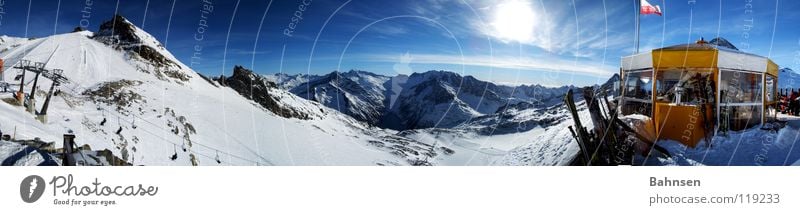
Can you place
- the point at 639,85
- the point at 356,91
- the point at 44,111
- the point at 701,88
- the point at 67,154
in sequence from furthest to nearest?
the point at 639,85 < the point at 356,91 < the point at 701,88 < the point at 44,111 < the point at 67,154

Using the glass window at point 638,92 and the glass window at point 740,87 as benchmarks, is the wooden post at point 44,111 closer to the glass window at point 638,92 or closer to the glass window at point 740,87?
the glass window at point 638,92

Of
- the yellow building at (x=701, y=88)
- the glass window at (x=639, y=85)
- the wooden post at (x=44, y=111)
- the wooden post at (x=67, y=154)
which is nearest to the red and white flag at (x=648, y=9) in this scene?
the yellow building at (x=701, y=88)

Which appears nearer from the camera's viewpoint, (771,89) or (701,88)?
(701,88)

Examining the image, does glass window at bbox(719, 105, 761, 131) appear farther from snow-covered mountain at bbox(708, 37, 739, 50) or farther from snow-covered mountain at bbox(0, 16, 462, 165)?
snow-covered mountain at bbox(0, 16, 462, 165)

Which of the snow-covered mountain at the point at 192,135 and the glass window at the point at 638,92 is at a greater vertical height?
the glass window at the point at 638,92

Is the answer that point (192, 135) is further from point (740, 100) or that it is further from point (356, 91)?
point (740, 100)

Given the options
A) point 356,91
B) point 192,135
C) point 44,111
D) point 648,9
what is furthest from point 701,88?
point 44,111

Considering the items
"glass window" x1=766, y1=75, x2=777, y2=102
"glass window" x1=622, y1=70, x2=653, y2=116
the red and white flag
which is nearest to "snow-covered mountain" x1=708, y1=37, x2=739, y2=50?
"glass window" x1=622, y1=70, x2=653, y2=116

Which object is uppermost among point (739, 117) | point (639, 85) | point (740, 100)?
point (639, 85)
